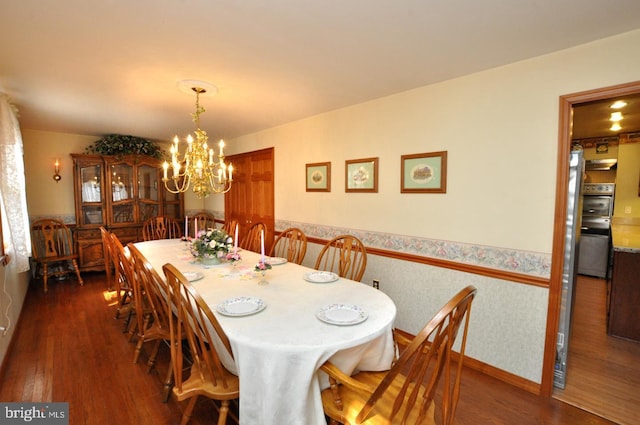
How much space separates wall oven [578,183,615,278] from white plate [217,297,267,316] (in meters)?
5.27

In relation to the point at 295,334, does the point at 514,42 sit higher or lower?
higher

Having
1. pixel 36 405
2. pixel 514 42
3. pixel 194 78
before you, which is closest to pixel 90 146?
pixel 194 78

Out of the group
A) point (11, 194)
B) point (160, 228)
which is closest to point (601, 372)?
point (11, 194)

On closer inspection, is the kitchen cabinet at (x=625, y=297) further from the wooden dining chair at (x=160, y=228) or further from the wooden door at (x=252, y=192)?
the wooden dining chair at (x=160, y=228)

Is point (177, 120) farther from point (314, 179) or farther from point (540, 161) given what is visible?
point (540, 161)

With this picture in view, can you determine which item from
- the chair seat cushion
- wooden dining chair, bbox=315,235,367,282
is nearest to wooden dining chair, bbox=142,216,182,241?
wooden dining chair, bbox=315,235,367,282

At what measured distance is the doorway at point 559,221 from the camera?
1.77 meters

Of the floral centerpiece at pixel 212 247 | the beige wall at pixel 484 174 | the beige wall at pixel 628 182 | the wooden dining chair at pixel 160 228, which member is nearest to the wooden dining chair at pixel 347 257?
the beige wall at pixel 484 174

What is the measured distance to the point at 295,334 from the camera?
50.5 inches

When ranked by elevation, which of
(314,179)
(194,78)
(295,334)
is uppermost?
(194,78)

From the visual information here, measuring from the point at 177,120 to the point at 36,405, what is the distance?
2914 mm

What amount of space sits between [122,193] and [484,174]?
4.98 m

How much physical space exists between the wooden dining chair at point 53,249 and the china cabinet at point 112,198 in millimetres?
186

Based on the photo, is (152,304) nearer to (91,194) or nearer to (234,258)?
(234,258)
